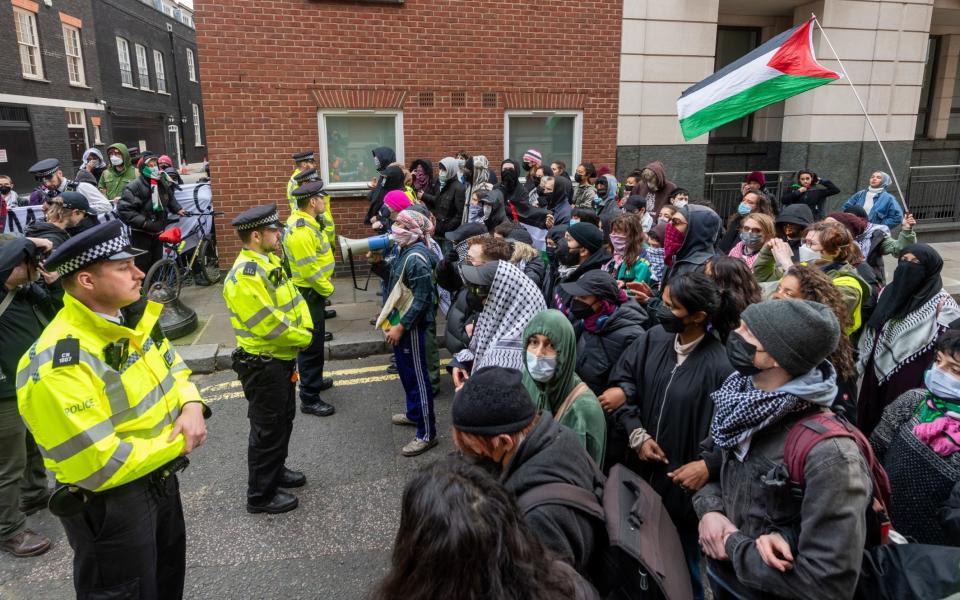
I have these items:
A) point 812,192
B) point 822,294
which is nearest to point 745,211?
point 812,192

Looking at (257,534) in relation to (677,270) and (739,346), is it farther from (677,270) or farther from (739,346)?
(677,270)

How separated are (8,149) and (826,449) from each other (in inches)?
1141

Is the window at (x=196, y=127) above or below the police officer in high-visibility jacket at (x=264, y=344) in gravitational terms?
above

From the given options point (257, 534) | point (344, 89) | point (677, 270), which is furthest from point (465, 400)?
point (344, 89)

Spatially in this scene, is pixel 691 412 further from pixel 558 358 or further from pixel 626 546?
pixel 626 546

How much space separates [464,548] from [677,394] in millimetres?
1793

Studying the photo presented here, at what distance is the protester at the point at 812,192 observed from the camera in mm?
9023

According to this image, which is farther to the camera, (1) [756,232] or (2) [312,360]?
(2) [312,360]

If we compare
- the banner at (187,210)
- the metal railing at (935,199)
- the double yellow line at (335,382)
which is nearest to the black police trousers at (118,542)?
the double yellow line at (335,382)

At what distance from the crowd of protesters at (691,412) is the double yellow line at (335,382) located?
128cm

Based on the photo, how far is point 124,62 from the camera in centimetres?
3186

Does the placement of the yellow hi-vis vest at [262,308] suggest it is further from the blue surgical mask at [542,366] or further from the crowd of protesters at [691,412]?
the blue surgical mask at [542,366]

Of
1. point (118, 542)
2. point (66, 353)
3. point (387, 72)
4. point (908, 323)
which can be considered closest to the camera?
point (66, 353)

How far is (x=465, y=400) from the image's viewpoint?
2.15 metres
